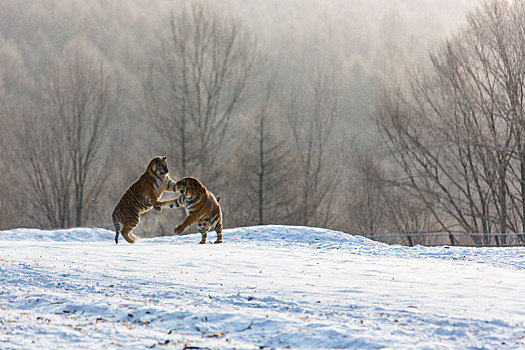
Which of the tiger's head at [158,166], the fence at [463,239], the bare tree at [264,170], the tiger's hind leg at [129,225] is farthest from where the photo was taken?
the bare tree at [264,170]

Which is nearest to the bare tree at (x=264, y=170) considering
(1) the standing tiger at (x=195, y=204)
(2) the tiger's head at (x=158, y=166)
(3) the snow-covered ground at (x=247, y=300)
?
(1) the standing tiger at (x=195, y=204)

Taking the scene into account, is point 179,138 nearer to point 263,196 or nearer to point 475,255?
point 263,196

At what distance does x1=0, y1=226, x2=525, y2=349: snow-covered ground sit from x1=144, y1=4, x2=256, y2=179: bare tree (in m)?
17.5

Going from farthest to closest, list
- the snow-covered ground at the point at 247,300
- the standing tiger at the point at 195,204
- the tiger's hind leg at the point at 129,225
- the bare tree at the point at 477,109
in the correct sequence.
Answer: the bare tree at the point at 477,109, the tiger's hind leg at the point at 129,225, the standing tiger at the point at 195,204, the snow-covered ground at the point at 247,300

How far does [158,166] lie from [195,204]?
120 centimetres

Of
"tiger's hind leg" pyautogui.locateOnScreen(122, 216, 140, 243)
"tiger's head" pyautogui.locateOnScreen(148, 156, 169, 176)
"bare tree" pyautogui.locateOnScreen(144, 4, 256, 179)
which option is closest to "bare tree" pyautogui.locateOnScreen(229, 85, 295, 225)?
"bare tree" pyautogui.locateOnScreen(144, 4, 256, 179)

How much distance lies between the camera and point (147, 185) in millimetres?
10008

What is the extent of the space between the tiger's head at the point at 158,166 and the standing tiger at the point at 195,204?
485 millimetres

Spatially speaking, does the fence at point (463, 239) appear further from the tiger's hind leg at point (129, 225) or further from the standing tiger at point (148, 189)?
the standing tiger at point (148, 189)

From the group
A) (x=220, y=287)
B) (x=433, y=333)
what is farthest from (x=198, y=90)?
(x=433, y=333)

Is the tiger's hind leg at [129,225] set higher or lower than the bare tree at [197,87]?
lower

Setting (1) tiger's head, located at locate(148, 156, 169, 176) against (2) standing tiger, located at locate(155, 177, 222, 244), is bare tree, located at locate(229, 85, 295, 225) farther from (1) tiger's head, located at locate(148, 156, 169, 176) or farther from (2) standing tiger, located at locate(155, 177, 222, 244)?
(1) tiger's head, located at locate(148, 156, 169, 176)

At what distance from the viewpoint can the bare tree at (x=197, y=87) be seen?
1089 inches

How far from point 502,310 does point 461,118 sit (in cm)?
1847
